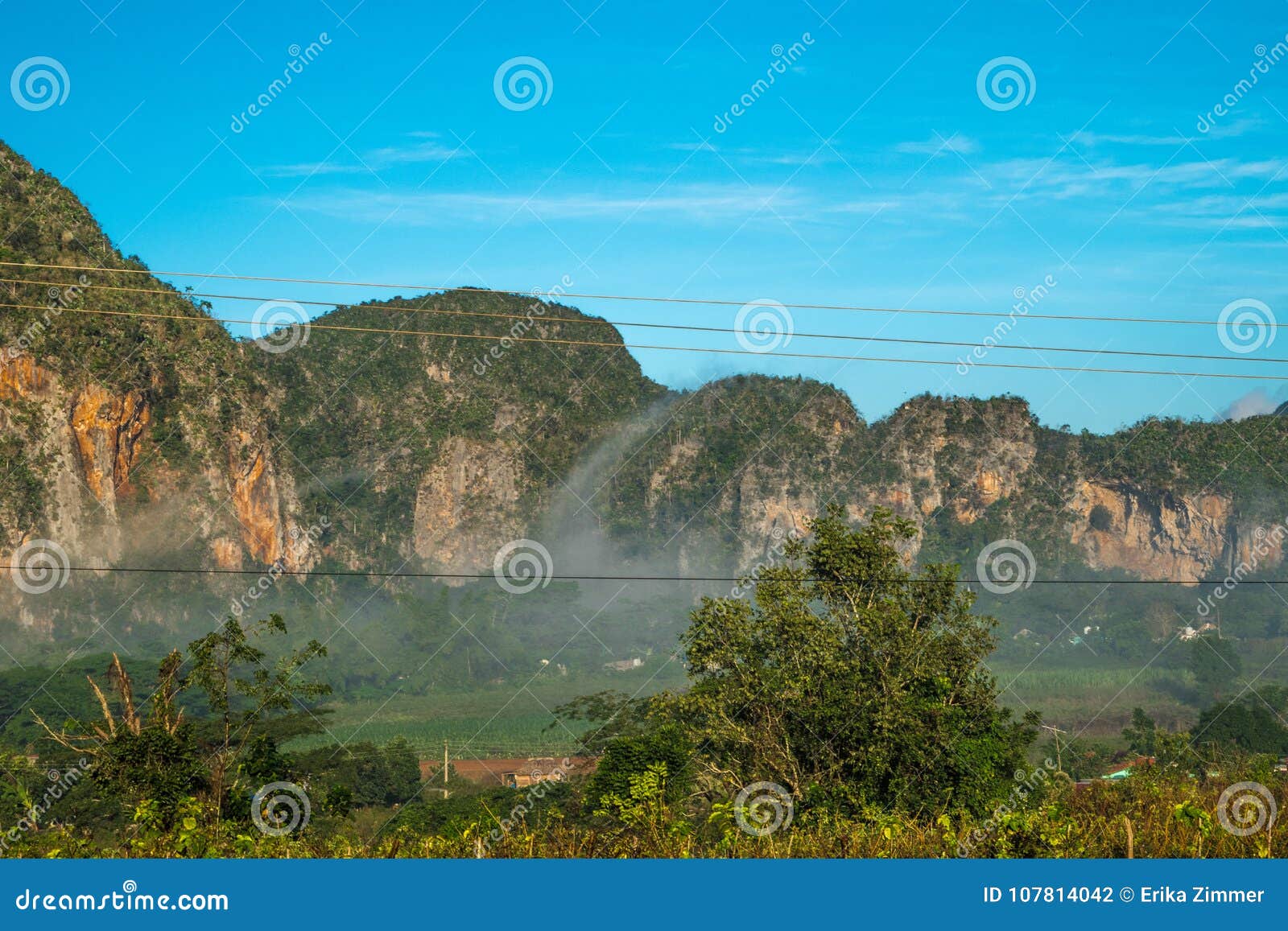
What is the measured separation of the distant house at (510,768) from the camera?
88.2 feet

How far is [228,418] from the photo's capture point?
5347 centimetres

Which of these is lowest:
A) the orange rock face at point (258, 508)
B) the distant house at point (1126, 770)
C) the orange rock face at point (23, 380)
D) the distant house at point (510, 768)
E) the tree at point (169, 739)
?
the distant house at point (510, 768)

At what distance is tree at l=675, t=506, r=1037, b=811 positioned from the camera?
13.8 meters

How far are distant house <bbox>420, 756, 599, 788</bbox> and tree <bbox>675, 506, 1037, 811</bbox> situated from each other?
35.4 ft

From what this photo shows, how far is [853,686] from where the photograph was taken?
14.2 m

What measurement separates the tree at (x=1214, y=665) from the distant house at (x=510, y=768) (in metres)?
29.1

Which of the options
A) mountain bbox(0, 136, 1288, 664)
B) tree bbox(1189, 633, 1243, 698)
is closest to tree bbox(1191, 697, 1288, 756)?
tree bbox(1189, 633, 1243, 698)

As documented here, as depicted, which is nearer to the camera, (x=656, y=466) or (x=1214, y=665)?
(x=1214, y=665)

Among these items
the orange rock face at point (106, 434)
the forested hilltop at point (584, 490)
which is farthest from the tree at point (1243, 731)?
the orange rock face at point (106, 434)

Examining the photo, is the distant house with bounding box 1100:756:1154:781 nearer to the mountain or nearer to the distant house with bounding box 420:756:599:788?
the distant house with bounding box 420:756:599:788

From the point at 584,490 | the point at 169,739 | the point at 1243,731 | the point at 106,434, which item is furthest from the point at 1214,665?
the point at 169,739

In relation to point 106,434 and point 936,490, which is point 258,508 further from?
point 936,490

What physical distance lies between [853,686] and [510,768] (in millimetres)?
23509

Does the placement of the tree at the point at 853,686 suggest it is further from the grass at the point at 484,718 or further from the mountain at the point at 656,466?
the mountain at the point at 656,466
